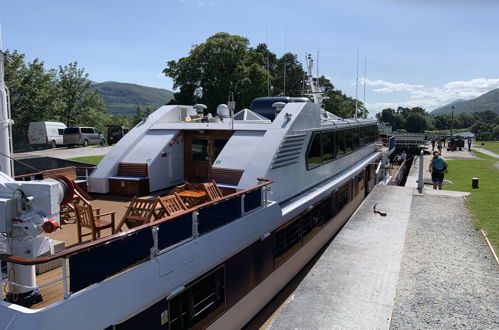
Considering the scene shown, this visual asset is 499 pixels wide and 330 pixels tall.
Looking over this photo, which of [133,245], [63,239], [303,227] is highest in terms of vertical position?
[133,245]

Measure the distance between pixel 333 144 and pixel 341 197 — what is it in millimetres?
1580

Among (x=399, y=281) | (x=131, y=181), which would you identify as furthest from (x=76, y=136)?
(x=399, y=281)

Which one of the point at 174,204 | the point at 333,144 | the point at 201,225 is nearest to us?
the point at 201,225

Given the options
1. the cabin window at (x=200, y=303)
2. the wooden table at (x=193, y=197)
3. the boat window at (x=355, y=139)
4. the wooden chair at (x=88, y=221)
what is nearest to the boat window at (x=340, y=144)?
the boat window at (x=355, y=139)

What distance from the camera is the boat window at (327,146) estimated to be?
9.47 m

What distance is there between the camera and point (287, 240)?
7.19 metres

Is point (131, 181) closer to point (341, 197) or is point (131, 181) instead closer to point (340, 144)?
point (341, 197)

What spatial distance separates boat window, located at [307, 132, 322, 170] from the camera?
27.9 feet

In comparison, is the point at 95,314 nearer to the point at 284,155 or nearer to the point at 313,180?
the point at 284,155

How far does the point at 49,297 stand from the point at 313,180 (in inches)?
250

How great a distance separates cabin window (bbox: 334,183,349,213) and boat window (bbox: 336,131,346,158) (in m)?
0.99

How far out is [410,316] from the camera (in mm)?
5832

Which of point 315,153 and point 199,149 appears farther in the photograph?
point 199,149

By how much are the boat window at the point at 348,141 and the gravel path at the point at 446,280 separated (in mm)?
3056
